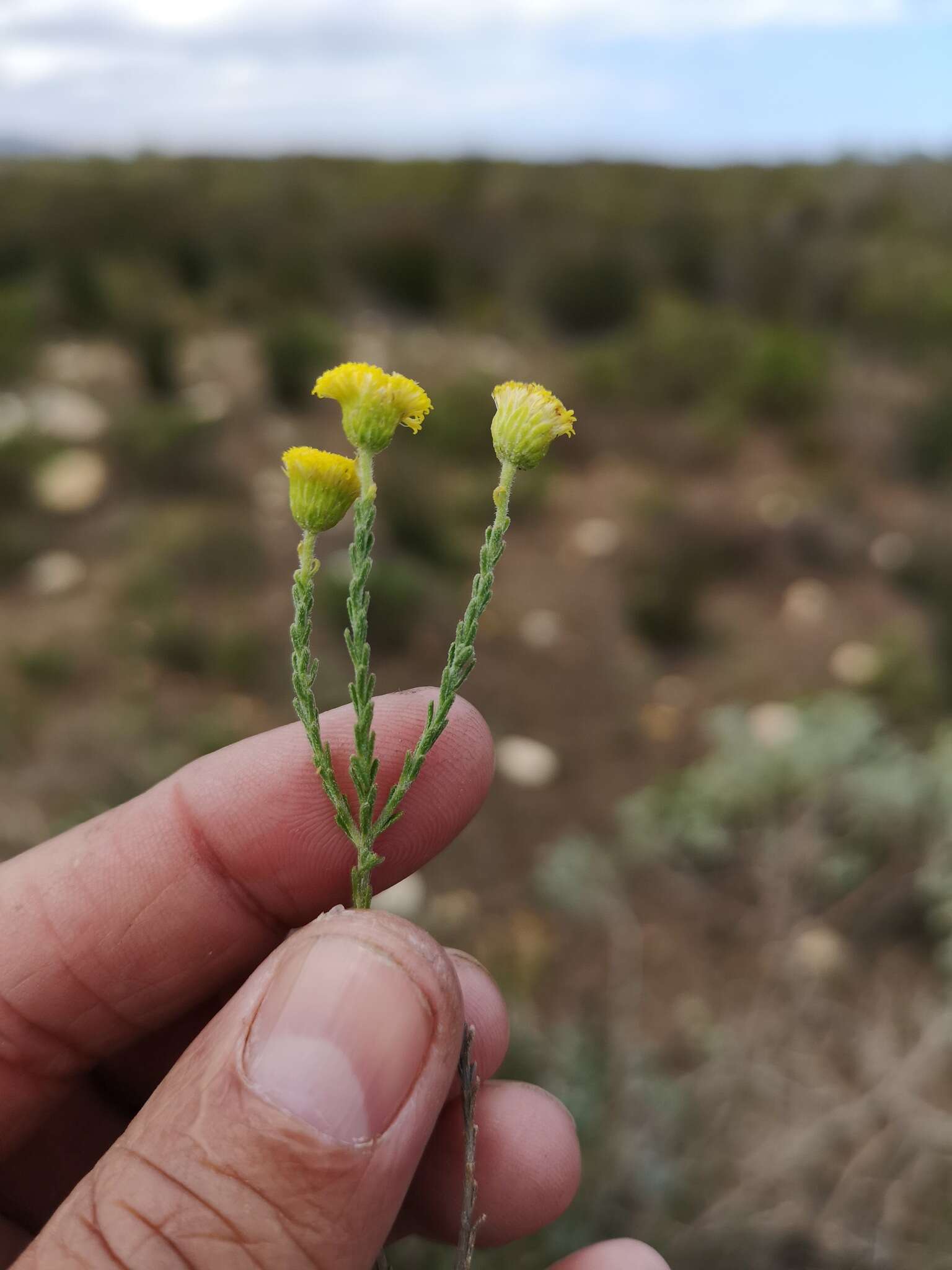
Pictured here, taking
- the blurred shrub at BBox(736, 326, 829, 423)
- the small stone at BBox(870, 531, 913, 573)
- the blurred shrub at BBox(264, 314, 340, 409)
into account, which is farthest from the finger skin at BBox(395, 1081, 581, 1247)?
the blurred shrub at BBox(736, 326, 829, 423)

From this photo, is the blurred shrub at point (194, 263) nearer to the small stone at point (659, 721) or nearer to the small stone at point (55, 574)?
the small stone at point (55, 574)

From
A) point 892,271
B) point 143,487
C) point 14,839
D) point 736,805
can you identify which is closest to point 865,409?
point 892,271

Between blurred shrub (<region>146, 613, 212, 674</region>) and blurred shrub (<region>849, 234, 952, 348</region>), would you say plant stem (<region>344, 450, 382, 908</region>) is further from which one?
blurred shrub (<region>849, 234, 952, 348</region>)

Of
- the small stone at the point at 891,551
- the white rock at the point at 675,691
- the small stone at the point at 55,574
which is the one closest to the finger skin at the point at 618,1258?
the white rock at the point at 675,691

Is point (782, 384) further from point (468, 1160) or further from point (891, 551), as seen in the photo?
point (468, 1160)

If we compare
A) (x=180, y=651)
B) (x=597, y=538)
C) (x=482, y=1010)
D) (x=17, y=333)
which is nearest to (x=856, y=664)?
(x=597, y=538)

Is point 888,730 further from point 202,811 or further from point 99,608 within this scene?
point 99,608
